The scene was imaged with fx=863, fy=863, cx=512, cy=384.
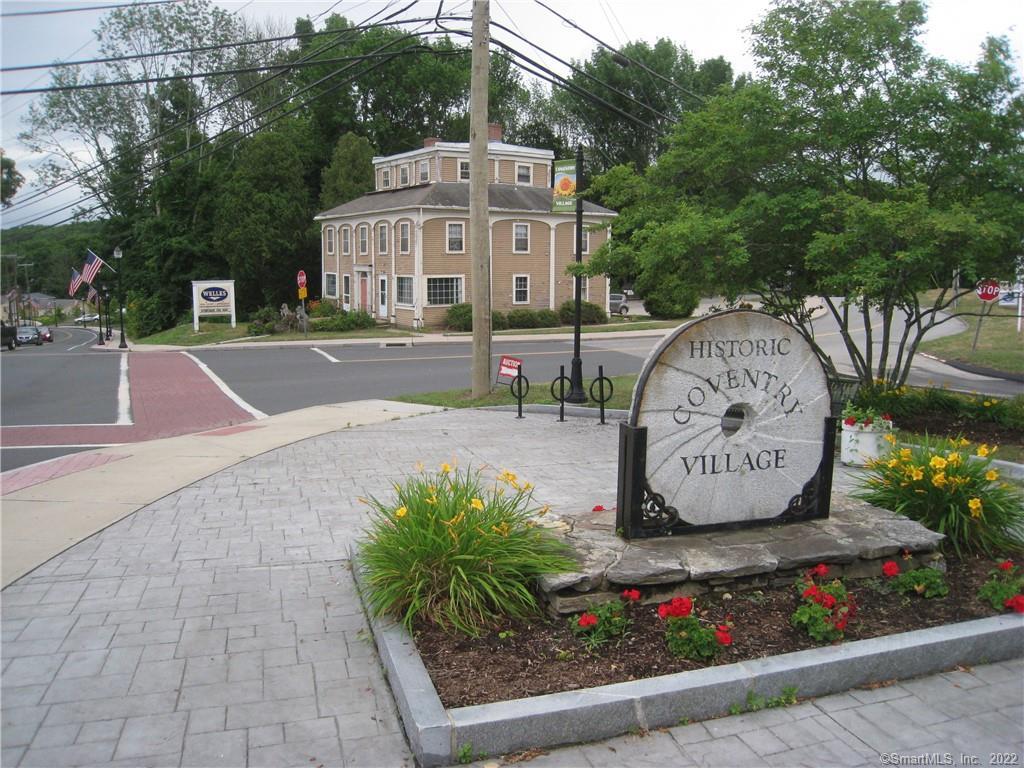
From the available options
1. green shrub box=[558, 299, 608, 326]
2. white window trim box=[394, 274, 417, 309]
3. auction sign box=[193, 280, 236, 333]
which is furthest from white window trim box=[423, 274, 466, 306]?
auction sign box=[193, 280, 236, 333]

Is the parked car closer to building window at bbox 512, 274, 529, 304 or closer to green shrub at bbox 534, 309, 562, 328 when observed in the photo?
building window at bbox 512, 274, 529, 304

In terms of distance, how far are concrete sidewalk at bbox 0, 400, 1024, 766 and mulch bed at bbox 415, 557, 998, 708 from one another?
1.22 feet

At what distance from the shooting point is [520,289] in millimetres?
42469

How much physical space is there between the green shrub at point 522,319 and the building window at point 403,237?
5.82 metres

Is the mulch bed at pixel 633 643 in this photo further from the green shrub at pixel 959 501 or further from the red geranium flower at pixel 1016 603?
the green shrub at pixel 959 501

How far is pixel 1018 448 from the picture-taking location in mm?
10641

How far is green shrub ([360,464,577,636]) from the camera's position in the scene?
5.21 m

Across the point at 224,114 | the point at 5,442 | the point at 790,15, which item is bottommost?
the point at 5,442

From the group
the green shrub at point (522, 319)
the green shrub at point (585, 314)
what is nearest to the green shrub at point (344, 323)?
the green shrub at point (522, 319)

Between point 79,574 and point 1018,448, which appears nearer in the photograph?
point 79,574

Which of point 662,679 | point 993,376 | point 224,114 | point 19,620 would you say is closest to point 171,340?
point 224,114

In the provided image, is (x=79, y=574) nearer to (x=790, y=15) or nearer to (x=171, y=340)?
(x=790, y=15)

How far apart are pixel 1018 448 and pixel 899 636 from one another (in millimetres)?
6894

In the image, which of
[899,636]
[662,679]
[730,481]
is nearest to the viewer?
[662,679]
